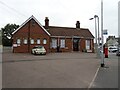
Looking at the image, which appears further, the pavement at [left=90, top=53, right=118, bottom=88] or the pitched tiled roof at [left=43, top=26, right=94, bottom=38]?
the pitched tiled roof at [left=43, top=26, right=94, bottom=38]

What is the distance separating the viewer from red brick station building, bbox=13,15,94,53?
140 feet

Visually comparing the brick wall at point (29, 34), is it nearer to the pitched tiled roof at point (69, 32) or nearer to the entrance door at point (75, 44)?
the pitched tiled roof at point (69, 32)

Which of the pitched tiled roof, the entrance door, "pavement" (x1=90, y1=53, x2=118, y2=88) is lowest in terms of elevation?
"pavement" (x1=90, y1=53, x2=118, y2=88)

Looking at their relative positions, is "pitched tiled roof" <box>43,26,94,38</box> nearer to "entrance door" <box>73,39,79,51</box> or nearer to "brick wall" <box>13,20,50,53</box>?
"entrance door" <box>73,39,79,51</box>

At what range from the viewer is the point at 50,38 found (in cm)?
4669

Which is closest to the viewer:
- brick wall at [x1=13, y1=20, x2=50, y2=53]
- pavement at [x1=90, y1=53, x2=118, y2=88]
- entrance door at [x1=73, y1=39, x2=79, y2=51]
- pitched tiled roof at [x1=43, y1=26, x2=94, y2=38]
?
pavement at [x1=90, y1=53, x2=118, y2=88]

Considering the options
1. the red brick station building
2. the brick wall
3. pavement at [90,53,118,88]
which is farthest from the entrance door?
pavement at [90,53,118,88]

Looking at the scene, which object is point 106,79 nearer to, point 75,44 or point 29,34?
point 29,34

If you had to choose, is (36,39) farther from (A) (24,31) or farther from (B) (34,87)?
(B) (34,87)

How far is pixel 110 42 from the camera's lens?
119750 mm

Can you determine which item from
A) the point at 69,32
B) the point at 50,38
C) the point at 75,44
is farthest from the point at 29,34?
the point at 75,44

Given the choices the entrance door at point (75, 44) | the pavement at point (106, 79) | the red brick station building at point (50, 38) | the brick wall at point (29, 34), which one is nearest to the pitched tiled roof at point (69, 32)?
the red brick station building at point (50, 38)

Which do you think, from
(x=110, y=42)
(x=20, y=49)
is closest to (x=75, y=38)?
(x=20, y=49)

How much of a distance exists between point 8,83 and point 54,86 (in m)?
2.33
